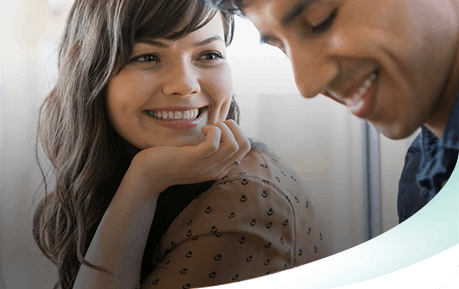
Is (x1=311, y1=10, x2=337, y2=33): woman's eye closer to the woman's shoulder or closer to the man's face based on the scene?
the man's face

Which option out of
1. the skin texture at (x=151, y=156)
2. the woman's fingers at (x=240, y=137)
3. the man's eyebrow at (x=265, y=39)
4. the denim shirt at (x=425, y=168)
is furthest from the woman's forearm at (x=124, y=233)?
the denim shirt at (x=425, y=168)

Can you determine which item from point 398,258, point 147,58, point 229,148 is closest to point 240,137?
point 229,148

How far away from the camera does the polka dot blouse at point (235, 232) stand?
442mm

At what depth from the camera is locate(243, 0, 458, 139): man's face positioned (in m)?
0.43

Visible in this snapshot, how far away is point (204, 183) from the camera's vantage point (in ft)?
1.48

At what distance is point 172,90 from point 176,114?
0.03 meters

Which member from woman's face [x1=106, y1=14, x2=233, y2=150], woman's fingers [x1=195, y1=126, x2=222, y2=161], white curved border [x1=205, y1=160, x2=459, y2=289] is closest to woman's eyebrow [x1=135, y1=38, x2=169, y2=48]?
woman's face [x1=106, y1=14, x2=233, y2=150]

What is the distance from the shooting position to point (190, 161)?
439mm

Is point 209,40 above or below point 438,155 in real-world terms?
above

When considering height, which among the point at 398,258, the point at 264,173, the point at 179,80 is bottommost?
the point at 398,258

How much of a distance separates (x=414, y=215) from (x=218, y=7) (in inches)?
14.1

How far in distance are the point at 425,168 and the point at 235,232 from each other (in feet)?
0.88

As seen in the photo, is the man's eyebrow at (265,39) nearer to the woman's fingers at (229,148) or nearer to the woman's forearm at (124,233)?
the woman's fingers at (229,148)

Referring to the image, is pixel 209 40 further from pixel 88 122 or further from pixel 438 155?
pixel 438 155
